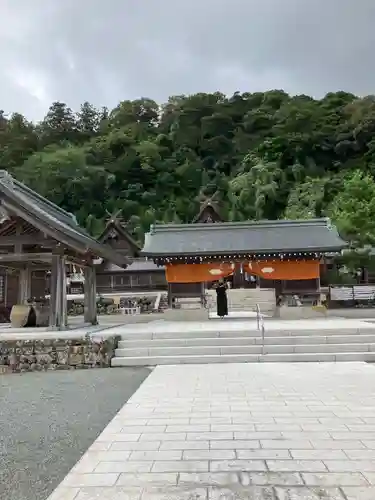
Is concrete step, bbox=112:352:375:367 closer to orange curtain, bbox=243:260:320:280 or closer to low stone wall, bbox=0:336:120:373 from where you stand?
low stone wall, bbox=0:336:120:373

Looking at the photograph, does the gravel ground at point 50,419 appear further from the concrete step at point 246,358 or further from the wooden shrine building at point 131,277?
the wooden shrine building at point 131,277

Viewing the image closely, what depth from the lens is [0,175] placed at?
11.3 meters

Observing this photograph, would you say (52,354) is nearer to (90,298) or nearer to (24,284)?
(90,298)

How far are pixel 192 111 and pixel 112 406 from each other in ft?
184

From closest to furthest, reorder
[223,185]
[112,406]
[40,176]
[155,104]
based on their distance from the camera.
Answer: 1. [112,406]
2. [40,176]
3. [223,185]
4. [155,104]

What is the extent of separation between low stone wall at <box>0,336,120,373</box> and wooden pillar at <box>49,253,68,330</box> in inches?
89.4

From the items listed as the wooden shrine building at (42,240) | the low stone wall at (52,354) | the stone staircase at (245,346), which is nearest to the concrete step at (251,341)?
the stone staircase at (245,346)

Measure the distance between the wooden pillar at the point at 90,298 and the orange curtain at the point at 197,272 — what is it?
9.70 feet

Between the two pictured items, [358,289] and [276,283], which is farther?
[358,289]

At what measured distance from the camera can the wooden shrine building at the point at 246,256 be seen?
14.9 metres

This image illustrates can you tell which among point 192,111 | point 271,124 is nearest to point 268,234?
point 271,124

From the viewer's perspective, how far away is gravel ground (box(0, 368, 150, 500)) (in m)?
3.21

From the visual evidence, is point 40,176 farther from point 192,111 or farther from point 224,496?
point 224,496

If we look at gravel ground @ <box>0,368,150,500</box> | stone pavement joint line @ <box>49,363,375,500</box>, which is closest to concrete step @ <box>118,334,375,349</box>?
gravel ground @ <box>0,368,150,500</box>
